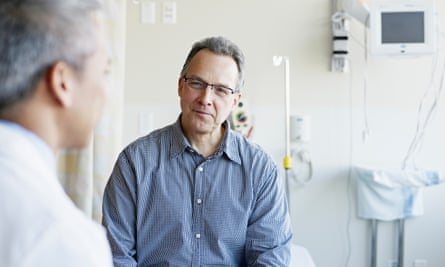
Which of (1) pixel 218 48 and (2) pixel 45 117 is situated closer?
(2) pixel 45 117

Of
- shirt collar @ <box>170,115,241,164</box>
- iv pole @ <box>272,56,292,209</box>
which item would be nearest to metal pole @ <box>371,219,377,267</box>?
iv pole @ <box>272,56,292,209</box>

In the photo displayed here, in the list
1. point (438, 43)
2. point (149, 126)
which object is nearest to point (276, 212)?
point (149, 126)

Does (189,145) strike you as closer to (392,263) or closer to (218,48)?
(218,48)

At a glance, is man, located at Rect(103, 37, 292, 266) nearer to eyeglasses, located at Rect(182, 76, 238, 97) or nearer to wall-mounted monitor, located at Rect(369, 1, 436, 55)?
eyeglasses, located at Rect(182, 76, 238, 97)

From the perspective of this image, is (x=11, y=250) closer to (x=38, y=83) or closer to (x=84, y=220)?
(x=84, y=220)

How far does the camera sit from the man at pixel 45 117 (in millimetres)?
599

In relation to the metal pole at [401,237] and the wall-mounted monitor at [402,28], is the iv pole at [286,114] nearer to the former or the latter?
the wall-mounted monitor at [402,28]

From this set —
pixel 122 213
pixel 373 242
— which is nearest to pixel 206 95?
pixel 122 213

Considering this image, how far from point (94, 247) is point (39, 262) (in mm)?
69

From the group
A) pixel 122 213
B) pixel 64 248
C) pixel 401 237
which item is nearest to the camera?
pixel 64 248

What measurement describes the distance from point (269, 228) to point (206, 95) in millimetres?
467

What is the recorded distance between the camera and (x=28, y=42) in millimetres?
668

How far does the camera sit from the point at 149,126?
2.92 m

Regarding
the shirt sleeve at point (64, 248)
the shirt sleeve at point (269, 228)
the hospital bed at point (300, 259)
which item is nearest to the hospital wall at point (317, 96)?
the hospital bed at point (300, 259)
